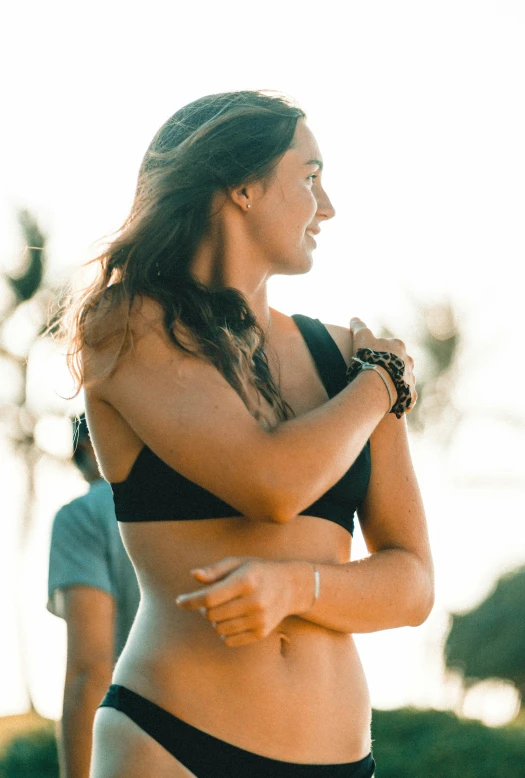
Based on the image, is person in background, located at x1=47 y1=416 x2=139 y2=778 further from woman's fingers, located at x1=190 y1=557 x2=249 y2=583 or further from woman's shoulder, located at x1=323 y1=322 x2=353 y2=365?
woman's fingers, located at x1=190 y1=557 x2=249 y2=583

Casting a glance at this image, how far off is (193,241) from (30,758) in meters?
5.62

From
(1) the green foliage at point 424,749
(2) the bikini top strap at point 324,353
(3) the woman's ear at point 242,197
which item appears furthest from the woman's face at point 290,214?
(1) the green foliage at point 424,749

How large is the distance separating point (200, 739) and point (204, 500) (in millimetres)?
367

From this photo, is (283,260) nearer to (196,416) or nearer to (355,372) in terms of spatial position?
(355,372)

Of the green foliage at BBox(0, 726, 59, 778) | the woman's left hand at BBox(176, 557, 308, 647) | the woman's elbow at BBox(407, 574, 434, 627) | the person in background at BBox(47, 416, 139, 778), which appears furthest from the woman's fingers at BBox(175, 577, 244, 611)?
the green foliage at BBox(0, 726, 59, 778)

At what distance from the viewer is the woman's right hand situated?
6.63 ft

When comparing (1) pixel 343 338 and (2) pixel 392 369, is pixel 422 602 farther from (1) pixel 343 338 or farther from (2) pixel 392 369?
(1) pixel 343 338

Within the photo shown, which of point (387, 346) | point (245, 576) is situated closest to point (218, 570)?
point (245, 576)

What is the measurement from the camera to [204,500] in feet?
6.07

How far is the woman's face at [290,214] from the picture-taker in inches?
81.8

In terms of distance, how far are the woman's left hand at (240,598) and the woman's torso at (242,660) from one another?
0.43 feet

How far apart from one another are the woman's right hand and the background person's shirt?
1.46 meters

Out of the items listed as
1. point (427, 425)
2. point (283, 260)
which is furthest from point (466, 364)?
point (283, 260)

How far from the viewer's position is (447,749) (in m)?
6.46
